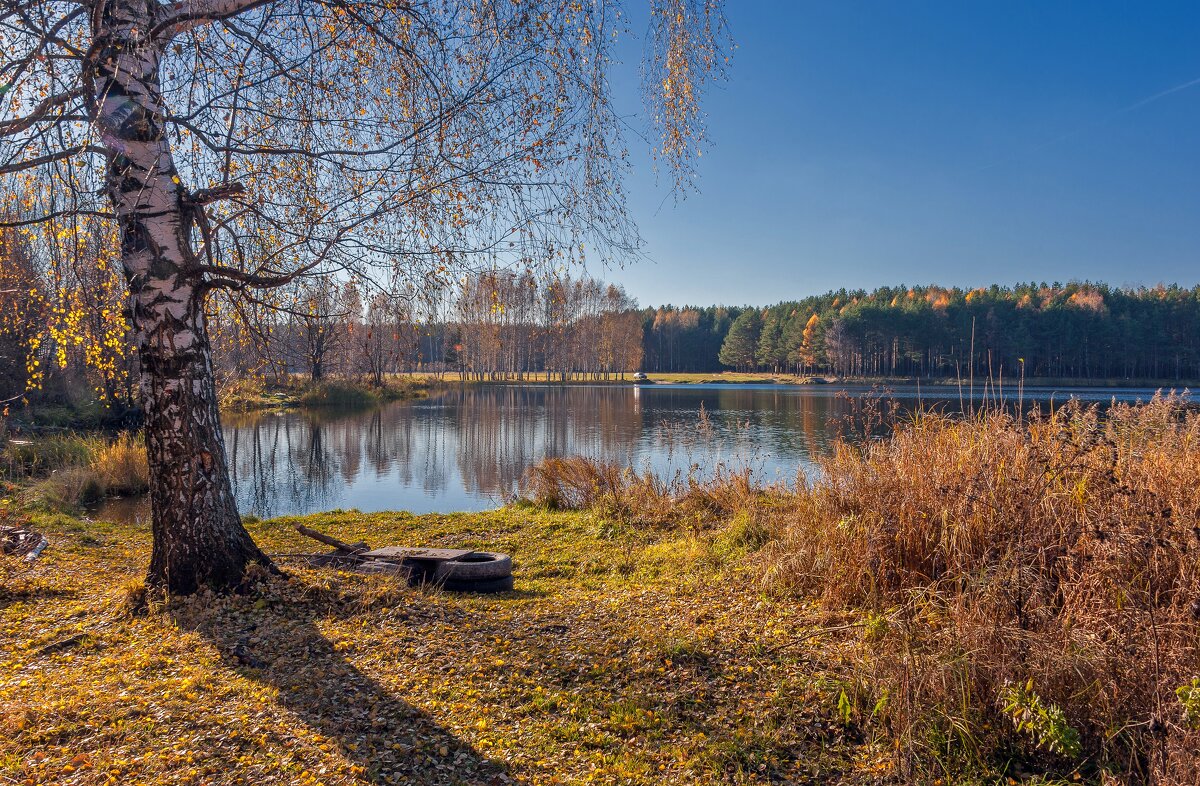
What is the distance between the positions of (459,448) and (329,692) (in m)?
18.1

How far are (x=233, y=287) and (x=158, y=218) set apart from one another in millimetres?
664

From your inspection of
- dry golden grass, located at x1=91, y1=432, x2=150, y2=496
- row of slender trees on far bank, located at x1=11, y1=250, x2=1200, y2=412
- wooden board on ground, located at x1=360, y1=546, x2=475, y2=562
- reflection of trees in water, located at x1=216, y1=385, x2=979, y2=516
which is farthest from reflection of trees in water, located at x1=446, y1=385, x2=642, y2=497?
wooden board on ground, located at x1=360, y1=546, x2=475, y2=562

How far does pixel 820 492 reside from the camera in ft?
19.2

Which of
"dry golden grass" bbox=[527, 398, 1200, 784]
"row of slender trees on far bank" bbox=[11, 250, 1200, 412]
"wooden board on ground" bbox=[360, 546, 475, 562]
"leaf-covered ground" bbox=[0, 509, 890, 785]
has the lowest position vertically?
"wooden board on ground" bbox=[360, 546, 475, 562]

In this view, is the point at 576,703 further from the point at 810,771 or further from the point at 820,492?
the point at 820,492

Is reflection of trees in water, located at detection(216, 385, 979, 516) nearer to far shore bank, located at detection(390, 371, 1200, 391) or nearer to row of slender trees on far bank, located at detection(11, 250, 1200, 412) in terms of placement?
row of slender trees on far bank, located at detection(11, 250, 1200, 412)

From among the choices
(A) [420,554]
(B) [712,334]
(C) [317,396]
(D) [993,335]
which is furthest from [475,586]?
(B) [712,334]

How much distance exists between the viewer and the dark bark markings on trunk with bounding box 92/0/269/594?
4.52 m

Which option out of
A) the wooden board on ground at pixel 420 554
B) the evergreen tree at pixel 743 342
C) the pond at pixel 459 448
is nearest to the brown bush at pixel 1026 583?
the pond at pixel 459 448

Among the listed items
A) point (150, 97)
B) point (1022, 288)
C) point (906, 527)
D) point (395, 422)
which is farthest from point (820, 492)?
point (1022, 288)

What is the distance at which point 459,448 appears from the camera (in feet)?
69.7

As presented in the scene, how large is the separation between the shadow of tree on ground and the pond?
5377 millimetres

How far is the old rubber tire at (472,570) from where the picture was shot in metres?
5.77

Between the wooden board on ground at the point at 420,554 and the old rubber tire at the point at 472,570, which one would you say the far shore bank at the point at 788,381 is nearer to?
the wooden board on ground at the point at 420,554
